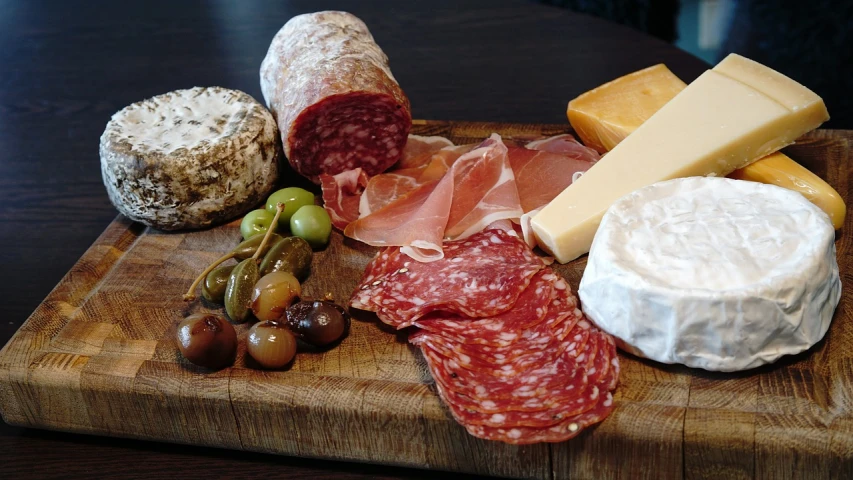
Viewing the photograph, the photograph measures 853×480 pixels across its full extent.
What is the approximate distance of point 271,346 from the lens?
1.62 meters

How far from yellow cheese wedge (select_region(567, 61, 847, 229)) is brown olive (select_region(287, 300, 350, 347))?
967 mm

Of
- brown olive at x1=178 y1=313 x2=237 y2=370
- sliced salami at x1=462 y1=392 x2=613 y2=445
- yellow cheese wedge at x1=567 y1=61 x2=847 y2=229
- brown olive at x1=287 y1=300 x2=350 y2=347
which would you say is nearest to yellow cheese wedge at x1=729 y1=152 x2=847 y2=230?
yellow cheese wedge at x1=567 y1=61 x2=847 y2=229

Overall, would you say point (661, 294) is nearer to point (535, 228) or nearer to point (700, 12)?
point (535, 228)

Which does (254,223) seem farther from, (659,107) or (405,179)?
(659,107)

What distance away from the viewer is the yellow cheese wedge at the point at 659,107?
1.96 meters

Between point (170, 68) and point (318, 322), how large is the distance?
1.70m

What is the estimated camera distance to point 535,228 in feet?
6.43

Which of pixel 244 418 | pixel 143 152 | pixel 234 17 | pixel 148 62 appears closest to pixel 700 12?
pixel 234 17

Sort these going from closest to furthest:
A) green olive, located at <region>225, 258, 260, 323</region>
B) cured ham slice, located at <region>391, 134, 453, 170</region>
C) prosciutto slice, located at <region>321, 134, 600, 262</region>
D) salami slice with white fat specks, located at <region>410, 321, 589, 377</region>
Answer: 1. salami slice with white fat specks, located at <region>410, 321, 589, 377</region>
2. green olive, located at <region>225, 258, 260, 323</region>
3. prosciutto slice, located at <region>321, 134, 600, 262</region>
4. cured ham slice, located at <region>391, 134, 453, 170</region>

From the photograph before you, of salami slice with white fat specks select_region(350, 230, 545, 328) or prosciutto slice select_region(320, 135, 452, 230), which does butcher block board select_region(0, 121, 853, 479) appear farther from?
prosciutto slice select_region(320, 135, 452, 230)

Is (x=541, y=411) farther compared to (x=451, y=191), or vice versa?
(x=451, y=191)

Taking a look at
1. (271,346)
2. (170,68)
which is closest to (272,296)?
(271,346)

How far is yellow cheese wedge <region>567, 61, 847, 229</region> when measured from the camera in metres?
1.96

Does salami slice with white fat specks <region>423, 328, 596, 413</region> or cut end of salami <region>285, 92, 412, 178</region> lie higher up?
cut end of salami <region>285, 92, 412, 178</region>
